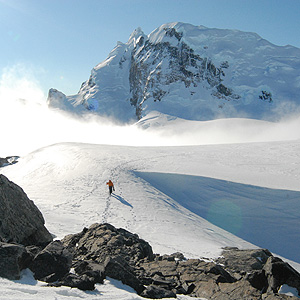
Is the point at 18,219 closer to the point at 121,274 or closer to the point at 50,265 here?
the point at 50,265

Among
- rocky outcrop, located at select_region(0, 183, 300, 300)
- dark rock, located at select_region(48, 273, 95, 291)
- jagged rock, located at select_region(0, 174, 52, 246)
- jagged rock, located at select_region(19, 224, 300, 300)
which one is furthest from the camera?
jagged rock, located at select_region(0, 174, 52, 246)

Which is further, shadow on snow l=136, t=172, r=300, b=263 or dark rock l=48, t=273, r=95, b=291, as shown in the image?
shadow on snow l=136, t=172, r=300, b=263

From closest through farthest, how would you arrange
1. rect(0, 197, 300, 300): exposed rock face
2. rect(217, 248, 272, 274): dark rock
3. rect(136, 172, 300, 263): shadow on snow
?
rect(0, 197, 300, 300): exposed rock face → rect(217, 248, 272, 274): dark rock → rect(136, 172, 300, 263): shadow on snow

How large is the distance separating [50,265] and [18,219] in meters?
3.49

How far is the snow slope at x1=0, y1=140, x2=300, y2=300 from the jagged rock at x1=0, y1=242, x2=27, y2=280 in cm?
22

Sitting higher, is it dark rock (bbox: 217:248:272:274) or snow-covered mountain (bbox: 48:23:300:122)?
snow-covered mountain (bbox: 48:23:300:122)

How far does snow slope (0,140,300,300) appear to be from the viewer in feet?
49.1

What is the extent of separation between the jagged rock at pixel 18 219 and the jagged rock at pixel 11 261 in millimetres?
2530

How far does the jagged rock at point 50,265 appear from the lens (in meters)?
5.76

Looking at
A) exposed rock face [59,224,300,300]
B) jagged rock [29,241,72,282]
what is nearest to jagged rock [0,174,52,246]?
exposed rock face [59,224,300,300]

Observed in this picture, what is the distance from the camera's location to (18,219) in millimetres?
8836

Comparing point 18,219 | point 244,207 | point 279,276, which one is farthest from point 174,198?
point 279,276

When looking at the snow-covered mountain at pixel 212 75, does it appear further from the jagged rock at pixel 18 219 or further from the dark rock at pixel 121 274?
the dark rock at pixel 121 274

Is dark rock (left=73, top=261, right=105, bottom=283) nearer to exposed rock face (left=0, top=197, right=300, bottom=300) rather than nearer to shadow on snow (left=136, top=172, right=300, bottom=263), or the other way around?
exposed rock face (left=0, top=197, right=300, bottom=300)
